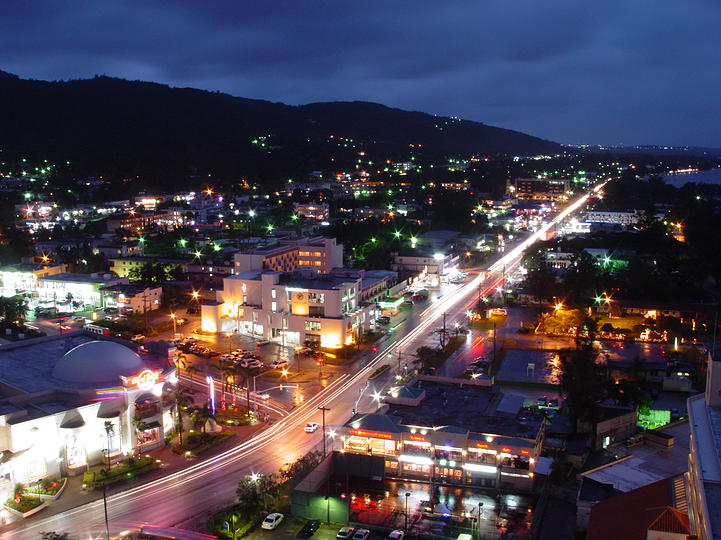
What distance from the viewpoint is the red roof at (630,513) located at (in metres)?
9.17

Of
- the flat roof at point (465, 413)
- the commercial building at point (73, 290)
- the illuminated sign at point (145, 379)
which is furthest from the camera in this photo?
the commercial building at point (73, 290)

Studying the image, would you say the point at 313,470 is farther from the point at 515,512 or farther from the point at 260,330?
the point at 260,330

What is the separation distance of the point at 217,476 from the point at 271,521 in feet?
7.49

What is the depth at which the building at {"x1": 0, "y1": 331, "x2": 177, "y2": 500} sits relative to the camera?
508 inches

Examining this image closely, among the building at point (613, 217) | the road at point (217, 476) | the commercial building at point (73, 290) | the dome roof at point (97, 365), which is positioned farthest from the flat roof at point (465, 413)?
the building at point (613, 217)

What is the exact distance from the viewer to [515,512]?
463 inches

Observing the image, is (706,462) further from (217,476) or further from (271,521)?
(217,476)

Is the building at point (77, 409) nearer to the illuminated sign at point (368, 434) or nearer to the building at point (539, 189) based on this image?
the illuminated sign at point (368, 434)

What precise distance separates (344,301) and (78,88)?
130380mm

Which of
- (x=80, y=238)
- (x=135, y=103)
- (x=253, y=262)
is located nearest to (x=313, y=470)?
(x=253, y=262)

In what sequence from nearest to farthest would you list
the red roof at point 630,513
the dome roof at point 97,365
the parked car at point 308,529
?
the red roof at point 630,513
the parked car at point 308,529
the dome roof at point 97,365

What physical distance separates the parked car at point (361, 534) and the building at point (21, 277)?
24549 mm

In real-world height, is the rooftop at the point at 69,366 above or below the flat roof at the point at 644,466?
above

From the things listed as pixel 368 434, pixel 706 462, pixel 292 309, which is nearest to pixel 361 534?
pixel 368 434
